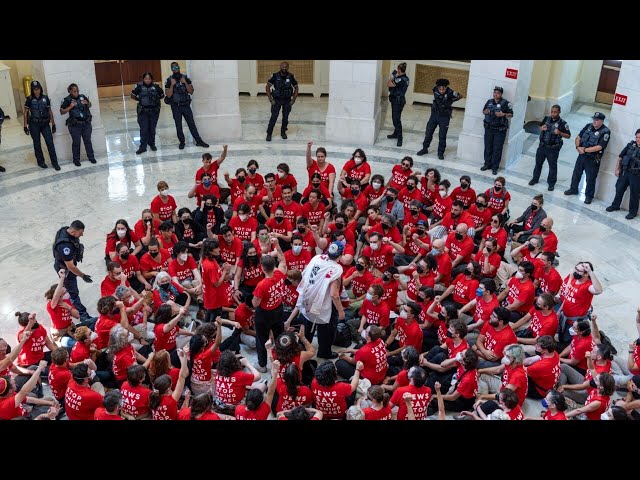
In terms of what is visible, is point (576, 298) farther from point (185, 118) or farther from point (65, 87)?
point (65, 87)

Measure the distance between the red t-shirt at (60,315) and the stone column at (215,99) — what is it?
7415 mm

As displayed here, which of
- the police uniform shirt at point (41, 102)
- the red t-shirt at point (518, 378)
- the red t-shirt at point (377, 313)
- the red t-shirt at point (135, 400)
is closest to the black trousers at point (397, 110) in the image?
the police uniform shirt at point (41, 102)

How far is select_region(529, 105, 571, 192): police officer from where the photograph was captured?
40.1ft

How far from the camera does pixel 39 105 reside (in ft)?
41.2

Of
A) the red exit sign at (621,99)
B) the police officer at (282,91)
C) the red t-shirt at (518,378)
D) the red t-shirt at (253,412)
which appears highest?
the red exit sign at (621,99)

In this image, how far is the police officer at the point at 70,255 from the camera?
27.8ft

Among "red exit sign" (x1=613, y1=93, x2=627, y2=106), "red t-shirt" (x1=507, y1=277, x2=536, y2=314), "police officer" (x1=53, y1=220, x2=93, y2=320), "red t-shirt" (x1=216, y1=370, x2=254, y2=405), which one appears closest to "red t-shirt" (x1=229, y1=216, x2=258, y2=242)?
Result: "police officer" (x1=53, y1=220, x2=93, y2=320)

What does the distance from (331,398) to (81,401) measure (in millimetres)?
2221

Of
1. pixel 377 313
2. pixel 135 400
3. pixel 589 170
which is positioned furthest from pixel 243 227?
pixel 589 170

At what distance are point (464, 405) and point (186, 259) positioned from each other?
3738 mm

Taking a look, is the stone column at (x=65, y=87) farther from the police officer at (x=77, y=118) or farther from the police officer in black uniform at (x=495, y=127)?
the police officer in black uniform at (x=495, y=127)

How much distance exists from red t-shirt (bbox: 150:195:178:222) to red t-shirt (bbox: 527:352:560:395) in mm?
5463

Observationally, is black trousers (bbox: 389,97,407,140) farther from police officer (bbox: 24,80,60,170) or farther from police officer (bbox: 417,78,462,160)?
police officer (bbox: 24,80,60,170)

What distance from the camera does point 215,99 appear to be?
1466cm
